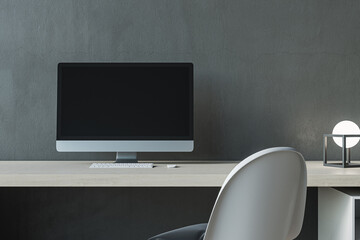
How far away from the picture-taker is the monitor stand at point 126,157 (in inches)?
84.0

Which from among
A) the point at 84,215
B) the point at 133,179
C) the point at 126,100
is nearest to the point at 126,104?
the point at 126,100

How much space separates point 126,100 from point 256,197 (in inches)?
45.5

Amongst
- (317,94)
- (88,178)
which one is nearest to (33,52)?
(88,178)

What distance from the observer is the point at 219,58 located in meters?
2.40

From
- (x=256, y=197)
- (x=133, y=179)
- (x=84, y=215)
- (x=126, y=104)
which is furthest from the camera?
(x=84, y=215)

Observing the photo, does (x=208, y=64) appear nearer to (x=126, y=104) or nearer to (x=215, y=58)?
(x=215, y=58)

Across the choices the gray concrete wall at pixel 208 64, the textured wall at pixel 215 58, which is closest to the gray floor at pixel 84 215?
the gray concrete wall at pixel 208 64

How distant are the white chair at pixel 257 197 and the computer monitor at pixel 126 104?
0.96 meters

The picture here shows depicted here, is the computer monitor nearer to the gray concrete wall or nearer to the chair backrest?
the gray concrete wall

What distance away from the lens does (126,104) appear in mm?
2139

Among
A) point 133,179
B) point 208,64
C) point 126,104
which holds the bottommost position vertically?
point 133,179

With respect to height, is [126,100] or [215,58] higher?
[215,58]

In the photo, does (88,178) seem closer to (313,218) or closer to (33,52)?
(33,52)

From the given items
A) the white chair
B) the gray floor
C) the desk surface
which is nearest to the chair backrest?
the white chair
